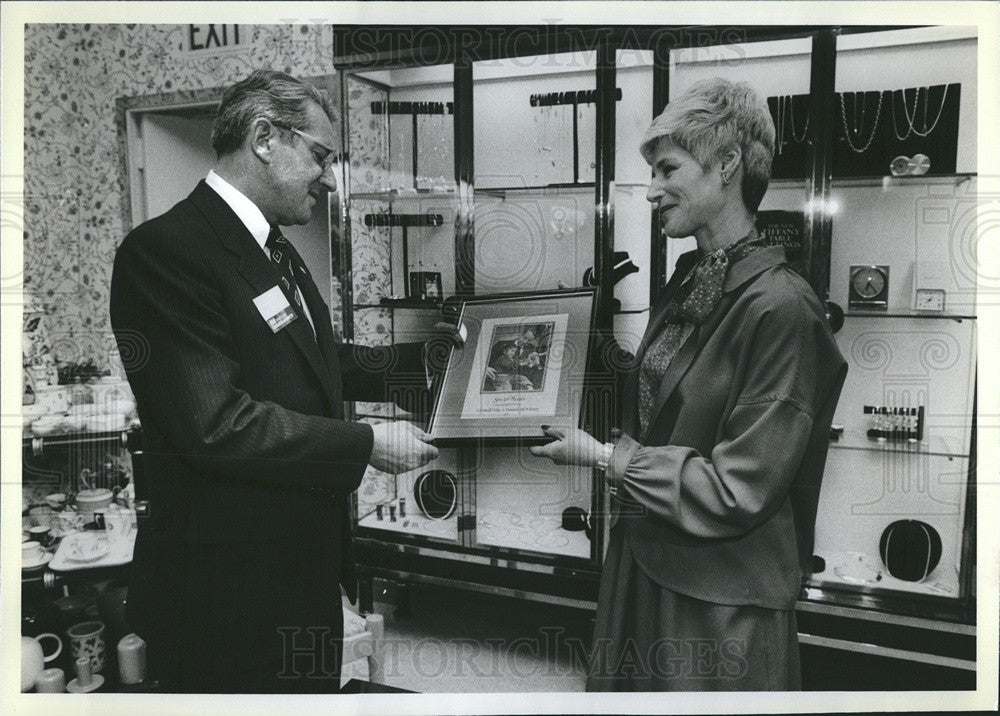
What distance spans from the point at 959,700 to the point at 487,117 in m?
2.31

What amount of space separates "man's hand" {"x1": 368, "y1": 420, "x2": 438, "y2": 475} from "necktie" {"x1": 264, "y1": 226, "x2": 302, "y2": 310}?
15.9 inches

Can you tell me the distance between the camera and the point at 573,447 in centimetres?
201

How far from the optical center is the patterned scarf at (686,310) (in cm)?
174

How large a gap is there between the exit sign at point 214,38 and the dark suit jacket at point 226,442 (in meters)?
0.61

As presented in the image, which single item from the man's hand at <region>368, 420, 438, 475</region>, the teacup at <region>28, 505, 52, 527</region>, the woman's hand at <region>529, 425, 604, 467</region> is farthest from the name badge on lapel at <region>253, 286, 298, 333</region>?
the teacup at <region>28, 505, 52, 527</region>

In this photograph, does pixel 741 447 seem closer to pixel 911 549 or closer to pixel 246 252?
pixel 911 549

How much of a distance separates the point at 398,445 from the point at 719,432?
2.74ft

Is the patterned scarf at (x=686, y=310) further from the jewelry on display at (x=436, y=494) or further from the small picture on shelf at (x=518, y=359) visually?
the jewelry on display at (x=436, y=494)

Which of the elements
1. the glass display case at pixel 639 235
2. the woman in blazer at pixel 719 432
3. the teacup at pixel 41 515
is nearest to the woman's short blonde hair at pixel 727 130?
the woman in blazer at pixel 719 432

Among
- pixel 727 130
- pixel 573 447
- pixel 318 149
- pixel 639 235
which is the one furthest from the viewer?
pixel 639 235

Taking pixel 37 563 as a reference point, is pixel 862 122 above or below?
above

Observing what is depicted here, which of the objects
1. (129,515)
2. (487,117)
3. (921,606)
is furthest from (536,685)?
(487,117)

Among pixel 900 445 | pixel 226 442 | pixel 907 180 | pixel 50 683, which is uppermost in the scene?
pixel 907 180

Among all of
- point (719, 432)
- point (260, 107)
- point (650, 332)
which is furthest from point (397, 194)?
point (719, 432)
